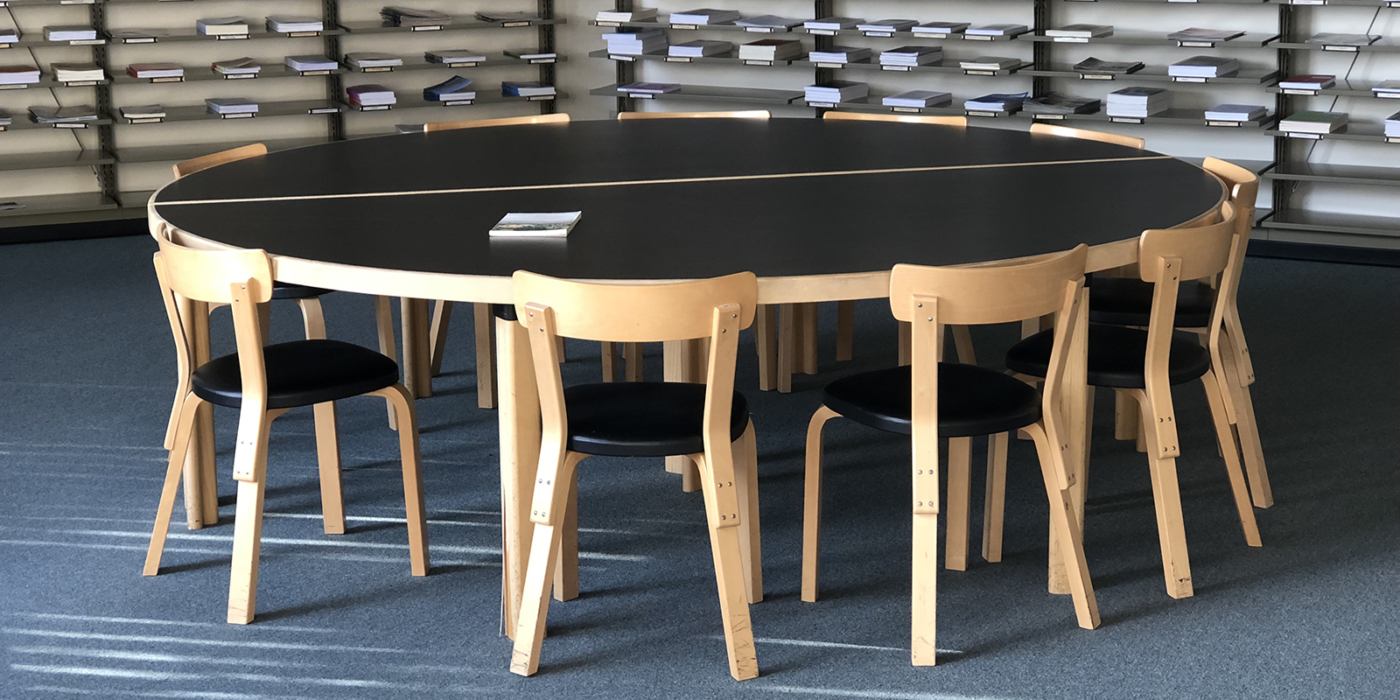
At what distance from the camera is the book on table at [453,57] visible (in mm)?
6230

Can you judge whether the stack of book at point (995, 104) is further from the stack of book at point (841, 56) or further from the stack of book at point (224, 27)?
the stack of book at point (224, 27)

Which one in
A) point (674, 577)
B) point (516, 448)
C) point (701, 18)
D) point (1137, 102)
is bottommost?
point (674, 577)

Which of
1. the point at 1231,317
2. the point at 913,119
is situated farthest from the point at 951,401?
the point at 913,119

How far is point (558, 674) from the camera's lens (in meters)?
2.37

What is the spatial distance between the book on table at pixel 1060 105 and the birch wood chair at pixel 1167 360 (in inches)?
102

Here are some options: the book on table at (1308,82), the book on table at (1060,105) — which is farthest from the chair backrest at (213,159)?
the book on table at (1308,82)

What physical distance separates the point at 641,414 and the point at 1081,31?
3.64 m

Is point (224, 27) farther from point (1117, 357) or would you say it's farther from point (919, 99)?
point (1117, 357)

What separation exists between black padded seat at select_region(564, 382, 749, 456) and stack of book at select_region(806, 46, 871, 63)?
3.56 metres

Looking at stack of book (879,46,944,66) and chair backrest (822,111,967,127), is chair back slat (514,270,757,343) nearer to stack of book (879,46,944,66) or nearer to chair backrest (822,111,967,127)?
chair backrest (822,111,967,127)

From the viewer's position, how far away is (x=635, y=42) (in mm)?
6156

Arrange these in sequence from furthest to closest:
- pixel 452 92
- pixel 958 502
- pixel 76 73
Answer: pixel 452 92
pixel 76 73
pixel 958 502

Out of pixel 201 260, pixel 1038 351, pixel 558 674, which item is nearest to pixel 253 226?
pixel 201 260

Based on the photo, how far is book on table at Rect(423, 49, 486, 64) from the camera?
623 cm
